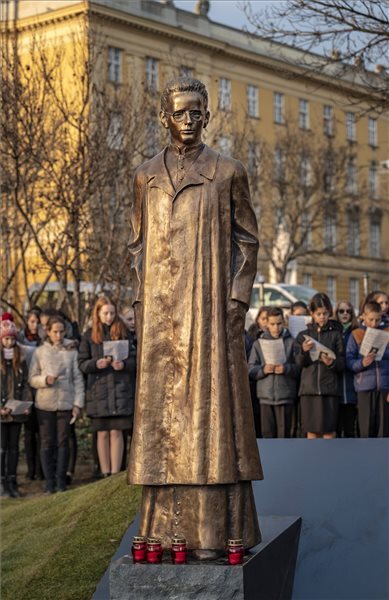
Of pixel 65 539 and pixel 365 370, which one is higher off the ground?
pixel 365 370

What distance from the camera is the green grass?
9.91m

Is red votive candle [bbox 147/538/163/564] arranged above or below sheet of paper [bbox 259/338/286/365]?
below

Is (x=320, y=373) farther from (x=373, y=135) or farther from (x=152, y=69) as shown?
(x=373, y=135)

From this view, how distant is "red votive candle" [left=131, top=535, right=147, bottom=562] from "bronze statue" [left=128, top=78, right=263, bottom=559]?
0.76 ft

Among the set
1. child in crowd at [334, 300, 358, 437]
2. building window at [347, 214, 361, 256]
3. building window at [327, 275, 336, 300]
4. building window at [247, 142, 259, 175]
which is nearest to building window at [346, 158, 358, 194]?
building window at [347, 214, 361, 256]

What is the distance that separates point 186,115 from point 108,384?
7484mm

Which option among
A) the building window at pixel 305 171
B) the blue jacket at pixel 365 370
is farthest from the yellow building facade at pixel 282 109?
the blue jacket at pixel 365 370

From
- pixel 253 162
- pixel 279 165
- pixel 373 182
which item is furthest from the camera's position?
pixel 373 182

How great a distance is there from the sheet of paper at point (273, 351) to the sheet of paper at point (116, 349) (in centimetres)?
159

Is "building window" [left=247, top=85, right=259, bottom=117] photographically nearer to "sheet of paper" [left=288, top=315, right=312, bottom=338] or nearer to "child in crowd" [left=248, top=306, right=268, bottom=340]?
"child in crowd" [left=248, top=306, right=268, bottom=340]

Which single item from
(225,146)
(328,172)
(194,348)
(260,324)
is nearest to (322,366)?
(260,324)

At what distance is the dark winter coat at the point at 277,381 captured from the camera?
14.8m

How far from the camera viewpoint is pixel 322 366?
14.4 metres

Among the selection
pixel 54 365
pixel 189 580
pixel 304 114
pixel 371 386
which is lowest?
pixel 189 580
